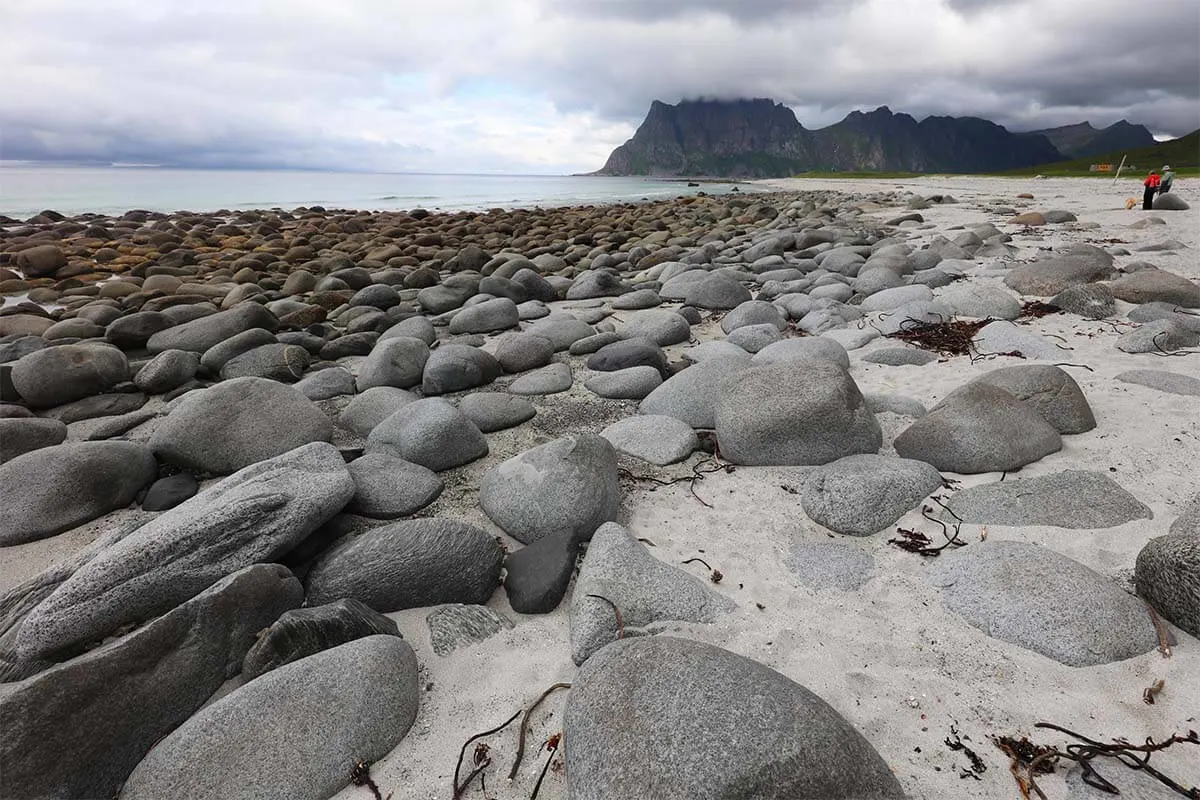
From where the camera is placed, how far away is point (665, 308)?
8.14m

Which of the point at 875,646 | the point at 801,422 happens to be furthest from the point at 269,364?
the point at 875,646

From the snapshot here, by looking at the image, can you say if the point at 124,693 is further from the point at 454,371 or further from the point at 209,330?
the point at 209,330

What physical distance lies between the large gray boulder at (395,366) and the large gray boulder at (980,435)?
412cm

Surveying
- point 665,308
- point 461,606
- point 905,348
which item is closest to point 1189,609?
point 461,606

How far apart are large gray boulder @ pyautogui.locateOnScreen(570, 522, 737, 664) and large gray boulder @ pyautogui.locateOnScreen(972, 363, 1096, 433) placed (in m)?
2.60

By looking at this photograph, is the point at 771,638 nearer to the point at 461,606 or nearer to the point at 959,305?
the point at 461,606

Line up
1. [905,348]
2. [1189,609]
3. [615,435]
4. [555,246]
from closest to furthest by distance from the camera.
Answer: [1189,609], [615,435], [905,348], [555,246]

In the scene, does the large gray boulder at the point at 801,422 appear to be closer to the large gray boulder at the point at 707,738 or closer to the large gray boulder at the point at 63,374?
the large gray boulder at the point at 707,738

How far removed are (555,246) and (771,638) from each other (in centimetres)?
1293

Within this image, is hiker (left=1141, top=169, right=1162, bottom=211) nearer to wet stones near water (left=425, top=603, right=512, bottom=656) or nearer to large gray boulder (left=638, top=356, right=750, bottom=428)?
large gray boulder (left=638, top=356, right=750, bottom=428)

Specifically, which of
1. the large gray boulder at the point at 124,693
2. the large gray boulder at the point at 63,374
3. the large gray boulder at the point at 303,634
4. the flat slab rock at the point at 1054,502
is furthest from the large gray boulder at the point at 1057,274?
the large gray boulder at the point at 63,374

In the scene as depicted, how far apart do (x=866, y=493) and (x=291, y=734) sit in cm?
282

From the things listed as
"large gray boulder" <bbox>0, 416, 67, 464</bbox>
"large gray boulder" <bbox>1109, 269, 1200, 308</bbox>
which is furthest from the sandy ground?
"large gray boulder" <bbox>1109, 269, 1200, 308</bbox>

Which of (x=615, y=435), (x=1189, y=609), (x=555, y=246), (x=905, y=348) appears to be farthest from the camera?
(x=555, y=246)
